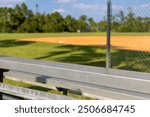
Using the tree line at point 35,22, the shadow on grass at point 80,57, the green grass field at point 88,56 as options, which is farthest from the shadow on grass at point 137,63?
the tree line at point 35,22

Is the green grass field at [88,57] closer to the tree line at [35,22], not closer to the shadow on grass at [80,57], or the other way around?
the shadow on grass at [80,57]

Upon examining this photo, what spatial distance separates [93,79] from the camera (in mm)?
3916

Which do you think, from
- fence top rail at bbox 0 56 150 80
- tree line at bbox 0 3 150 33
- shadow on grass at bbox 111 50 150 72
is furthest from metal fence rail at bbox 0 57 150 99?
tree line at bbox 0 3 150 33

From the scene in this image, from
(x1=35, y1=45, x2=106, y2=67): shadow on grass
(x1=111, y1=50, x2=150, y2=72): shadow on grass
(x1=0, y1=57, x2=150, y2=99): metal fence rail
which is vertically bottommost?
(x1=35, y1=45, x2=106, y2=67): shadow on grass

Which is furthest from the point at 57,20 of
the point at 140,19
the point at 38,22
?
the point at 140,19

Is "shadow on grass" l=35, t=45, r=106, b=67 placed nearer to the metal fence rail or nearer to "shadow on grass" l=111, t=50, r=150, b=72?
"shadow on grass" l=111, t=50, r=150, b=72

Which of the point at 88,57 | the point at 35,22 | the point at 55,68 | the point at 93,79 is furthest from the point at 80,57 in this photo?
the point at 35,22

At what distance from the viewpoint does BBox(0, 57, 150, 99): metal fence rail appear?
3.42 metres

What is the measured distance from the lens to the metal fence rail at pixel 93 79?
135 inches

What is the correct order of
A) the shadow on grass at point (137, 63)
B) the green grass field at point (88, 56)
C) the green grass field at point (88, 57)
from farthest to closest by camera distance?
the green grass field at point (88, 56) → the green grass field at point (88, 57) → the shadow on grass at point (137, 63)

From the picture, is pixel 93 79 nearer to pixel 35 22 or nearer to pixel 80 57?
pixel 80 57

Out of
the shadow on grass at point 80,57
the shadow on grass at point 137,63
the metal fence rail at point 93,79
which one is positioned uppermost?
the metal fence rail at point 93,79

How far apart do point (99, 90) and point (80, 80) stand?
0.28 meters

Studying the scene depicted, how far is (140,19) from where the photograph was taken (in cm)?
593
